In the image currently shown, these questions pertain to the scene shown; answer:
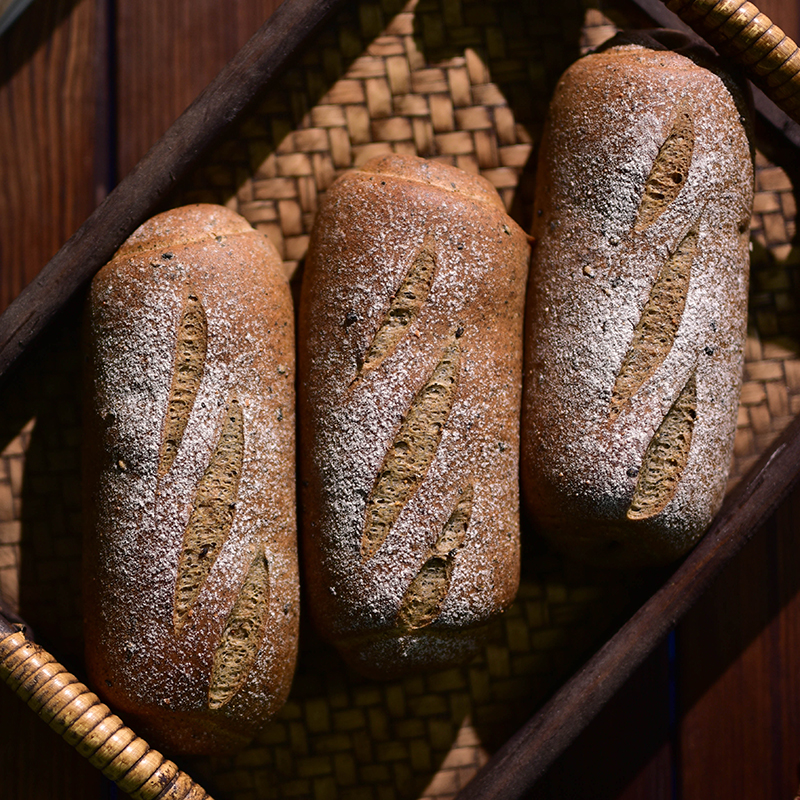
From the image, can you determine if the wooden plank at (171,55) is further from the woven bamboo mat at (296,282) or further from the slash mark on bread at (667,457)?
the slash mark on bread at (667,457)

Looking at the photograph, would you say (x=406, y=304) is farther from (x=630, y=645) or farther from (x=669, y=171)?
(x=630, y=645)

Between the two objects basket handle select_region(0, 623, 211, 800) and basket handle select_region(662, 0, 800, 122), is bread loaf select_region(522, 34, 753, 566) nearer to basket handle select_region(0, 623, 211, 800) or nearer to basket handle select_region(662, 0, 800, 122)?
basket handle select_region(662, 0, 800, 122)

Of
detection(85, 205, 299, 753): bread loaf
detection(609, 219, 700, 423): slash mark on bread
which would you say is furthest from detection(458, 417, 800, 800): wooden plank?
detection(85, 205, 299, 753): bread loaf

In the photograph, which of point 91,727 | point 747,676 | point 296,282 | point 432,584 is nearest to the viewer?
point 91,727

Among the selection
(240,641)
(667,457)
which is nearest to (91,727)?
(240,641)

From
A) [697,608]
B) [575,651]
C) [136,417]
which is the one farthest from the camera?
[697,608]

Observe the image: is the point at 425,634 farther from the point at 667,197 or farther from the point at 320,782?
the point at 667,197

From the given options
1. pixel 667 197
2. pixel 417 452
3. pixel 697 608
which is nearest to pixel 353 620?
pixel 417 452
